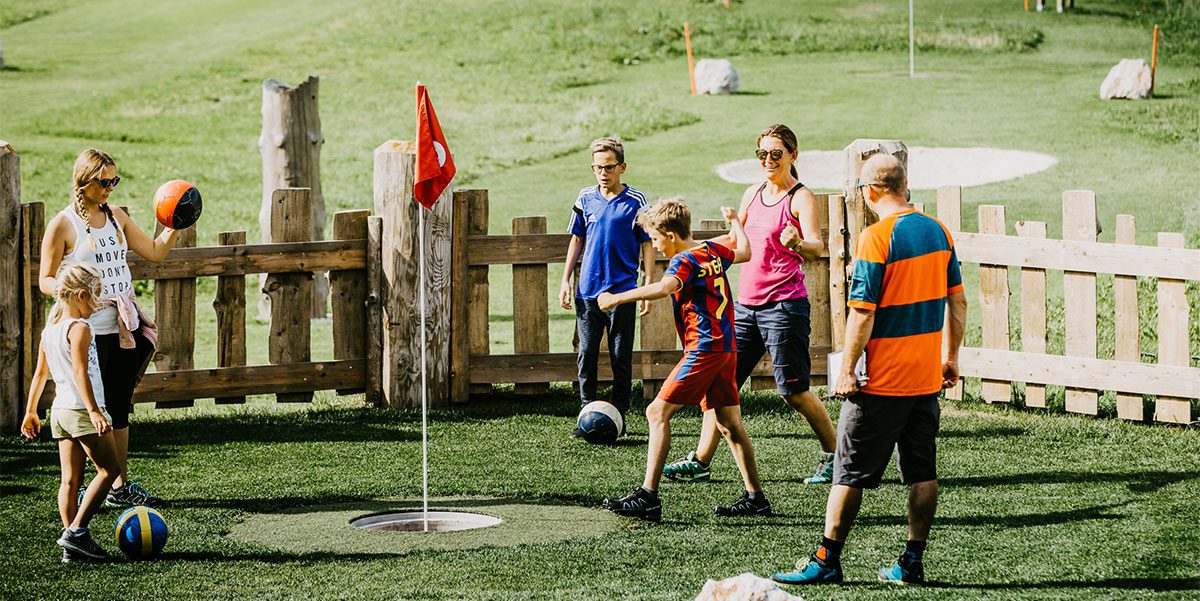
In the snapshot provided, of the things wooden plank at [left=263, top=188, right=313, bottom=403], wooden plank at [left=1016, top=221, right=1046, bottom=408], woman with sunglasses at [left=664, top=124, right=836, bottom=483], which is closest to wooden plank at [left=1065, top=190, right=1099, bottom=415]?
wooden plank at [left=1016, top=221, right=1046, bottom=408]

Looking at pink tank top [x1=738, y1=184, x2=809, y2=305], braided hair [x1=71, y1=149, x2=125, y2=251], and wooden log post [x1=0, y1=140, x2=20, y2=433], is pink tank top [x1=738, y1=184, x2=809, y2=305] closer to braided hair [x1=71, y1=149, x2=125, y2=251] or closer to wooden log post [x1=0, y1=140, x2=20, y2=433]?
braided hair [x1=71, y1=149, x2=125, y2=251]

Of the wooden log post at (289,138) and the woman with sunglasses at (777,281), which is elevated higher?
the wooden log post at (289,138)

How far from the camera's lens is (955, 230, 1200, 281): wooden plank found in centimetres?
925

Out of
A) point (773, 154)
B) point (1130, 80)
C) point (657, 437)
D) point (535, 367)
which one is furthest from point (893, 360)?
point (1130, 80)

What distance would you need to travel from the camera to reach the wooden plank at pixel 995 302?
1004cm

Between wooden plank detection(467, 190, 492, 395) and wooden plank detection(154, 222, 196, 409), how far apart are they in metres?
1.92

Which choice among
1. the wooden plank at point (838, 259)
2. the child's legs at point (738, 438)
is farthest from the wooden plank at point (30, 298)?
the wooden plank at point (838, 259)

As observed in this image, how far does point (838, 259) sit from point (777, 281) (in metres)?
2.64

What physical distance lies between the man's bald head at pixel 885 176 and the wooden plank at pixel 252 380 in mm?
5397

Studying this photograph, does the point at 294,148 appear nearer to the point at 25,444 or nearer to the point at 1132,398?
the point at 25,444

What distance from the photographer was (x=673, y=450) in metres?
9.21

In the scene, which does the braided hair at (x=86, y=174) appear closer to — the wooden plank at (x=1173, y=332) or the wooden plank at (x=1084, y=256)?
the wooden plank at (x=1084, y=256)

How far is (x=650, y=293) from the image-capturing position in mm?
7102

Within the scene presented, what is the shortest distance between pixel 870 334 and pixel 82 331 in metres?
3.46
